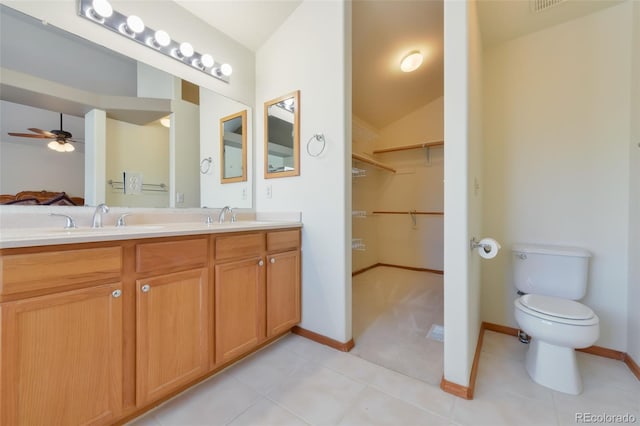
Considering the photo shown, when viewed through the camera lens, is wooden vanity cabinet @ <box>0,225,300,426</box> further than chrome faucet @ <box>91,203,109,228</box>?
No

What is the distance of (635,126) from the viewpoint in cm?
158

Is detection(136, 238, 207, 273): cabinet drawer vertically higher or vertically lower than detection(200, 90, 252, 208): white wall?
lower

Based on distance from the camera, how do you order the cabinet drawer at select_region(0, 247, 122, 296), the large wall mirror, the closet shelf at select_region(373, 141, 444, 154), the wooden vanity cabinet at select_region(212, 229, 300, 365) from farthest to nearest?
the closet shelf at select_region(373, 141, 444, 154) → the wooden vanity cabinet at select_region(212, 229, 300, 365) → the large wall mirror → the cabinet drawer at select_region(0, 247, 122, 296)

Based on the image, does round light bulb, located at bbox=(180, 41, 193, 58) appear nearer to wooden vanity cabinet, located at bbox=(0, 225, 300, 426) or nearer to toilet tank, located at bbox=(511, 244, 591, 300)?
wooden vanity cabinet, located at bbox=(0, 225, 300, 426)

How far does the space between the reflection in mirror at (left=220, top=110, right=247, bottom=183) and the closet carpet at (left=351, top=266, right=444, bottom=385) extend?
164 centimetres

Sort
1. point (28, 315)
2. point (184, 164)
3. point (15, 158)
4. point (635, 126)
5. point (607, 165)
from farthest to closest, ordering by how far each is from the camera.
Answer: point (184, 164) < point (607, 165) < point (635, 126) < point (15, 158) < point (28, 315)

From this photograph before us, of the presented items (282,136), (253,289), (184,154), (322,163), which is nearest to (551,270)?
(322,163)

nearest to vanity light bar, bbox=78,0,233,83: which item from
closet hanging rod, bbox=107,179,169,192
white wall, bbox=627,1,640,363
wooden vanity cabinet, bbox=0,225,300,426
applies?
closet hanging rod, bbox=107,179,169,192

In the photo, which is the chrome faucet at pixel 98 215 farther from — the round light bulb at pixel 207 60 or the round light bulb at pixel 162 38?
the round light bulb at pixel 207 60

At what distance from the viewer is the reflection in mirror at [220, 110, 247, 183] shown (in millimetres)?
2162

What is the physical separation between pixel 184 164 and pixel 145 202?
41 cm

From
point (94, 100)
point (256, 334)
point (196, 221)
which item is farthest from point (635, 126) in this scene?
point (94, 100)

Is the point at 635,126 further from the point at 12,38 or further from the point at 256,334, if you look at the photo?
the point at 12,38

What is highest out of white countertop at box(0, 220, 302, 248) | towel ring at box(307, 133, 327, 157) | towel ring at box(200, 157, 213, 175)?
towel ring at box(307, 133, 327, 157)
